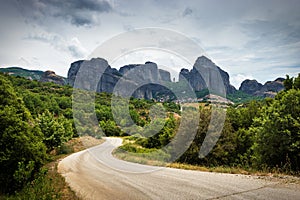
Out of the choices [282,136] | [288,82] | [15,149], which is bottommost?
[15,149]

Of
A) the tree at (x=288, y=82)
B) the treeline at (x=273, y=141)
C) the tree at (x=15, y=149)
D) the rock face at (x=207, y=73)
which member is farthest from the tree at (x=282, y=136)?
the tree at (x=15, y=149)

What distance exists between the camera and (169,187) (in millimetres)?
8656

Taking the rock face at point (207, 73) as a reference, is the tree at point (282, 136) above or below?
below

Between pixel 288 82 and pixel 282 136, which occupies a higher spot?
pixel 288 82

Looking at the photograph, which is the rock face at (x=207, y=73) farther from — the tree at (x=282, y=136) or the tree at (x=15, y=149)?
the tree at (x=15, y=149)

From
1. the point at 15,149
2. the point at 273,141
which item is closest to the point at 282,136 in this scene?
the point at 273,141

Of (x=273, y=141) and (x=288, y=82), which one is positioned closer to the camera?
(x=273, y=141)

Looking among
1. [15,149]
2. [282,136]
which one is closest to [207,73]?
[282,136]

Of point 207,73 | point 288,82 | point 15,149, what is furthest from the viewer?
point 207,73

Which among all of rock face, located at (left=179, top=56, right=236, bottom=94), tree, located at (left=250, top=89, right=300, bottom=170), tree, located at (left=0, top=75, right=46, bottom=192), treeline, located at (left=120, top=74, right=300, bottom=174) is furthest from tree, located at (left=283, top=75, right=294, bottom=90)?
tree, located at (left=0, top=75, right=46, bottom=192)

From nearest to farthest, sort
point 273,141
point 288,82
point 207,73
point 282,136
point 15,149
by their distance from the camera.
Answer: point 15,149 < point 282,136 < point 273,141 < point 288,82 < point 207,73

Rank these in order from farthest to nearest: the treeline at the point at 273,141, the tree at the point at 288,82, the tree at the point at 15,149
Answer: the tree at the point at 288,82 < the treeline at the point at 273,141 < the tree at the point at 15,149

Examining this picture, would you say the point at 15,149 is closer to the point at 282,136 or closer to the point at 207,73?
the point at 282,136

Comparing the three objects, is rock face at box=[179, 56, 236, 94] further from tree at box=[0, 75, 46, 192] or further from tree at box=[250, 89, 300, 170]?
tree at box=[0, 75, 46, 192]
